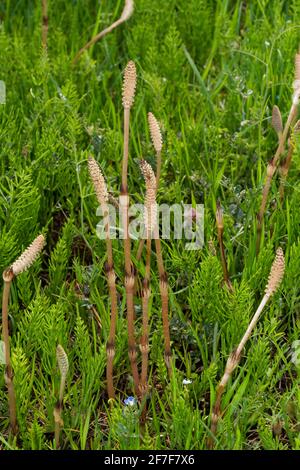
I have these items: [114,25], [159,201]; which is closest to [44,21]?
[114,25]

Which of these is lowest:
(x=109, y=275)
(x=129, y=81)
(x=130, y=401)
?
(x=130, y=401)

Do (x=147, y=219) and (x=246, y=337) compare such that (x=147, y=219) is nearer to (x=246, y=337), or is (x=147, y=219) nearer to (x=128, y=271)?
(x=128, y=271)

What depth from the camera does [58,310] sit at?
2.32 meters

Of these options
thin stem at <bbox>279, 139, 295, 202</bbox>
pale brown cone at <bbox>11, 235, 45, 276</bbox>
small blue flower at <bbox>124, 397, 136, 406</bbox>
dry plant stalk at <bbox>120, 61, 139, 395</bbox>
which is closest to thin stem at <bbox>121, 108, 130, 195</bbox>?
dry plant stalk at <bbox>120, 61, 139, 395</bbox>

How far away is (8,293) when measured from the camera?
6.79 feet

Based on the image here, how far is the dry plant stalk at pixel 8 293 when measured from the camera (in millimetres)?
1981

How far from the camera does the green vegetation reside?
2.26 meters

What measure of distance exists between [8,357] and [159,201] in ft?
2.92

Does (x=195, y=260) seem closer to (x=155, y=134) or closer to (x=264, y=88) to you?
(x=155, y=134)

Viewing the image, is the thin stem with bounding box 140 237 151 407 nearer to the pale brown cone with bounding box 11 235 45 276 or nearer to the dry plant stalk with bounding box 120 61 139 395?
the dry plant stalk with bounding box 120 61 139 395

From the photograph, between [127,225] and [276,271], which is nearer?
[276,271]

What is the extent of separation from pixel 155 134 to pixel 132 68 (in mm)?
176

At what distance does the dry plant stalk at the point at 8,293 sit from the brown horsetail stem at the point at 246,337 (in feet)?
1.63
